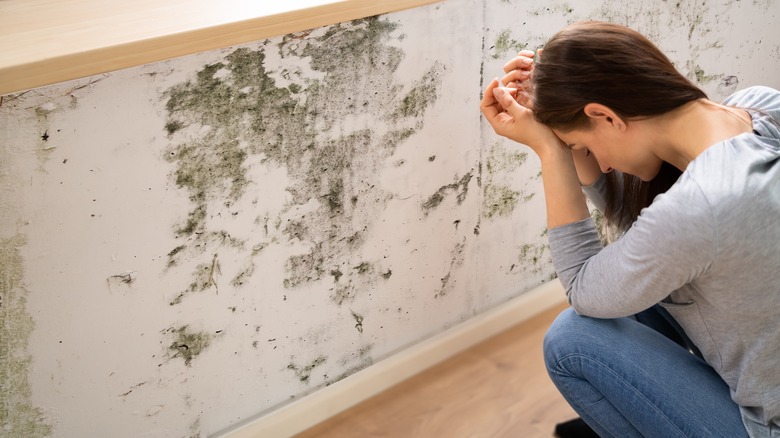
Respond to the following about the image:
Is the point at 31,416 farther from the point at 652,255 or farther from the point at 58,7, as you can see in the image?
the point at 652,255

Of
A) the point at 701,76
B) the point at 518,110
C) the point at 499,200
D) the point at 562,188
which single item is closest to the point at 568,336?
the point at 562,188

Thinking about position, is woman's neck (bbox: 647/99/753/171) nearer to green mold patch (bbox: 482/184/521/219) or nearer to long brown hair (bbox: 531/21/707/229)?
long brown hair (bbox: 531/21/707/229)

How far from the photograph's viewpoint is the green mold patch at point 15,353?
1.20 m

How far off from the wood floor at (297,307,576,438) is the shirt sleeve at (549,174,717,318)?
46 cm

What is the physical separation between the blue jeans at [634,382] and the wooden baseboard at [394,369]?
1.51 feet

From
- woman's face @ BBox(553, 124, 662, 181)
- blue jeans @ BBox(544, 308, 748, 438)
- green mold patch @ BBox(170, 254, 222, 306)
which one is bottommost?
blue jeans @ BBox(544, 308, 748, 438)

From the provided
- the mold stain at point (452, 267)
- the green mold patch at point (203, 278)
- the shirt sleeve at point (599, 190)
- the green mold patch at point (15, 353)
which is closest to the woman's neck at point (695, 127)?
the shirt sleeve at point (599, 190)

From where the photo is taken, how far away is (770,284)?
3.73ft

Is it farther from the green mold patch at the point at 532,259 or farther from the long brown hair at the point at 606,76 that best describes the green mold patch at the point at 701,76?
the long brown hair at the point at 606,76

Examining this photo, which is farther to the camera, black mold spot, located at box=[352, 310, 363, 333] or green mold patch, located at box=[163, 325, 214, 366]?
black mold spot, located at box=[352, 310, 363, 333]

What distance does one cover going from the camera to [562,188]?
4.37 ft

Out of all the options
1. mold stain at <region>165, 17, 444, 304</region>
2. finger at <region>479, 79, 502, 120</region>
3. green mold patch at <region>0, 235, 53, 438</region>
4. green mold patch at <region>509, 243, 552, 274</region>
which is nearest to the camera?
green mold patch at <region>0, 235, 53, 438</region>

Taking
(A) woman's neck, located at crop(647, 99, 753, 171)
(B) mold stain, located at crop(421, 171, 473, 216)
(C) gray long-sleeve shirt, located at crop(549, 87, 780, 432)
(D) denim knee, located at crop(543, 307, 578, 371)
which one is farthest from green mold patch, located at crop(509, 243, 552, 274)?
(A) woman's neck, located at crop(647, 99, 753, 171)

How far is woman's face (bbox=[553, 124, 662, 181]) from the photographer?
1.24m
